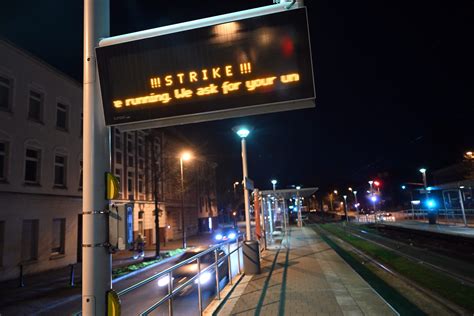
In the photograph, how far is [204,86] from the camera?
11.2 ft

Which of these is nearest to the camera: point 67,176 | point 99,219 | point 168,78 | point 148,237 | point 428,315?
point 99,219

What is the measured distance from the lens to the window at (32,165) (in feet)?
65.1

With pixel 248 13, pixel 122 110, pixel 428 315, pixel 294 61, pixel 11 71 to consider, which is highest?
pixel 11 71

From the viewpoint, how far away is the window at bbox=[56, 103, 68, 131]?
22.7 m

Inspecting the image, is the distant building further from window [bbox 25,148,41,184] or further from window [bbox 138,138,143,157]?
window [bbox 138,138,143,157]

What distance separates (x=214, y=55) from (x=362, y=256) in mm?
15223

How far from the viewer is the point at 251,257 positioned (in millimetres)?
11195

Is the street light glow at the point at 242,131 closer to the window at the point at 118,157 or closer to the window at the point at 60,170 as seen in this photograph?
the window at the point at 60,170

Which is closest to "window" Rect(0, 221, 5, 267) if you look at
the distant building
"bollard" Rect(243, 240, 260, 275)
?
the distant building

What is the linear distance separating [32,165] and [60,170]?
8.04 ft

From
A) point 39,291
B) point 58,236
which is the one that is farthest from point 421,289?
point 58,236

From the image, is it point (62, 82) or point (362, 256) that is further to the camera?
point (62, 82)

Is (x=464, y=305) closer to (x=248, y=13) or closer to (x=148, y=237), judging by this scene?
(x=248, y=13)

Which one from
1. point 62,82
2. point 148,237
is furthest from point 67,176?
point 148,237
